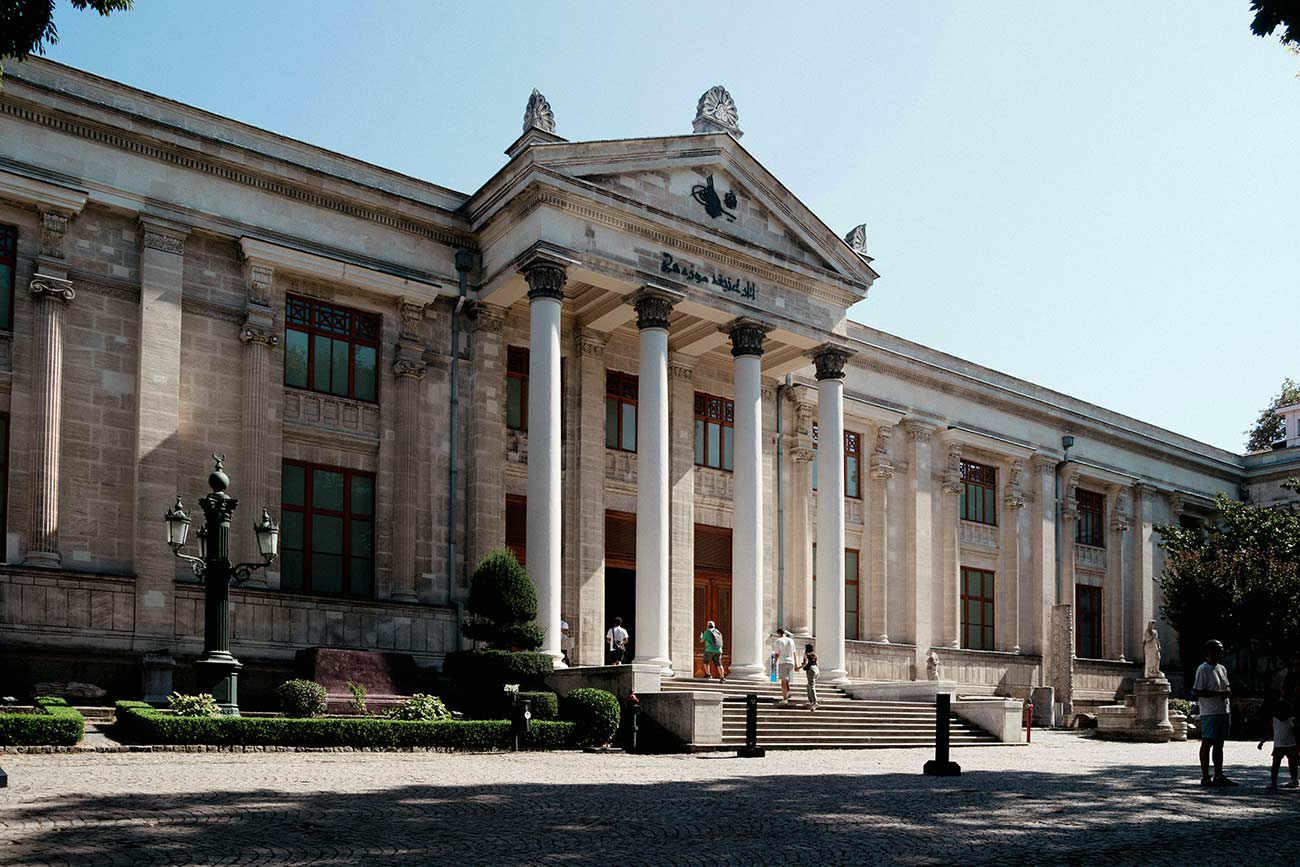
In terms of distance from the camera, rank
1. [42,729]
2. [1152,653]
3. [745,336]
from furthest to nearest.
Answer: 1. [1152,653]
2. [745,336]
3. [42,729]

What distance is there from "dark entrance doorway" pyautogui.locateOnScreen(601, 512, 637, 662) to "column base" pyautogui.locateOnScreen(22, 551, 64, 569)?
1232cm

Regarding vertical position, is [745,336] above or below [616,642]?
above

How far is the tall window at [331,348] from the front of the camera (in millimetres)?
26688

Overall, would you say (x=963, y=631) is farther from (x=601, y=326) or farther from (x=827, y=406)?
(x=601, y=326)

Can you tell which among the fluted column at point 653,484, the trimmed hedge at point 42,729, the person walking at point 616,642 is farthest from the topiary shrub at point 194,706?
the person walking at point 616,642

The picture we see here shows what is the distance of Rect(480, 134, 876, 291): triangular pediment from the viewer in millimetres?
27984

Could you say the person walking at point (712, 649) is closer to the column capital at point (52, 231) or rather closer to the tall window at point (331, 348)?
the tall window at point (331, 348)

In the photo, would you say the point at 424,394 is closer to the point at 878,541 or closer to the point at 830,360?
the point at 830,360

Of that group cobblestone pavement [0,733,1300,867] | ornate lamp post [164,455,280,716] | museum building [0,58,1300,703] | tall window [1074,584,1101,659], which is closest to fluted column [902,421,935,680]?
museum building [0,58,1300,703]

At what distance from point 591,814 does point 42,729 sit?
824 centimetres

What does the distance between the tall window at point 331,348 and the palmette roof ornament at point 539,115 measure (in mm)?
5304

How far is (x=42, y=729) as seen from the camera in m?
16.5

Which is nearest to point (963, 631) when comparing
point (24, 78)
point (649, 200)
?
point (649, 200)

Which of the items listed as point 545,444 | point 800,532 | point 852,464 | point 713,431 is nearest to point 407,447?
point 545,444
